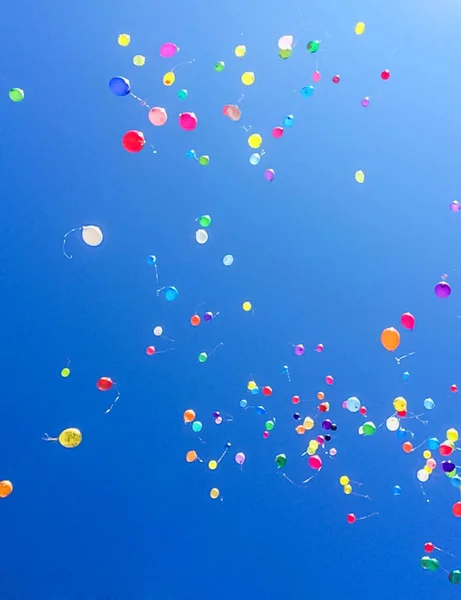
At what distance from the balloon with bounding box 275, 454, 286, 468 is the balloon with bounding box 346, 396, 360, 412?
24 cm

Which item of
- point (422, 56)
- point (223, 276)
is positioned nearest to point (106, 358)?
point (223, 276)

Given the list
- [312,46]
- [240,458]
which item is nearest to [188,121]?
[312,46]

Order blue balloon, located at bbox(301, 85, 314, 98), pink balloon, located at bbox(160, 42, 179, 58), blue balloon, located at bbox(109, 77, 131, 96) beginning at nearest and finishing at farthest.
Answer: blue balloon, located at bbox(109, 77, 131, 96), pink balloon, located at bbox(160, 42, 179, 58), blue balloon, located at bbox(301, 85, 314, 98)

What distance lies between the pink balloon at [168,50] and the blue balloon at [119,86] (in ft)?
0.47

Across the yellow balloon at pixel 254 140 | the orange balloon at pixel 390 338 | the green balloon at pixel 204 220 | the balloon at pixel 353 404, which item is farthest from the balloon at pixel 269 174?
the balloon at pixel 353 404

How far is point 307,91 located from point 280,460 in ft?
3.55

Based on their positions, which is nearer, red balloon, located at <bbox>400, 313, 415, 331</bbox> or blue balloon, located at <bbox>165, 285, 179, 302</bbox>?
blue balloon, located at <bbox>165, 285, 179, 302</bbox>

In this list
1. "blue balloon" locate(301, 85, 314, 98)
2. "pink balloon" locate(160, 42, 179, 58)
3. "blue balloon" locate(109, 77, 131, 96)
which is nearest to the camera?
"blue balloon" locate(109, 77, 131, 96)

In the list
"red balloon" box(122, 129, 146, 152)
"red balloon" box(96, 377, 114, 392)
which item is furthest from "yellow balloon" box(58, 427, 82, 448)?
"red balloon" box(122, 129, 146, 152)

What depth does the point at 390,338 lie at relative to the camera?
169cm

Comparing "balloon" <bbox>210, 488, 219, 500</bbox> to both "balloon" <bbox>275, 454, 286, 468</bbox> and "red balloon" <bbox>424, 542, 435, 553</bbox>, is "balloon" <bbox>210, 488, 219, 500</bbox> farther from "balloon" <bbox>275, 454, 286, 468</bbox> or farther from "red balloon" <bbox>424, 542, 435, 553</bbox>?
"red balloon" <bbox>424, 542, 435, 553</bbox>

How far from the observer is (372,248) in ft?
5.85

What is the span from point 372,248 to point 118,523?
110 cm

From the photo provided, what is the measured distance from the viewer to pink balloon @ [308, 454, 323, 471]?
1684 mm
